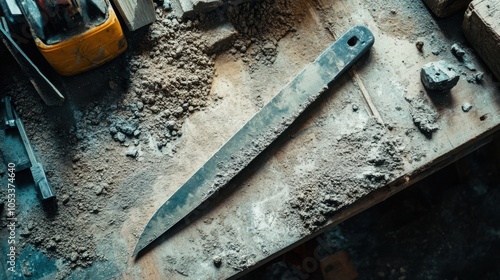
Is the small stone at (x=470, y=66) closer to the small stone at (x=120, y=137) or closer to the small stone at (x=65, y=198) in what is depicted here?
the small stone at (x=120, y=137)

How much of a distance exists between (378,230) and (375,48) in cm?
112

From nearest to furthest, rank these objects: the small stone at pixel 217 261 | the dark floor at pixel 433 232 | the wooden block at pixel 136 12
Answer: the small stone at pixel 217 261 < the wooden block at pixel 136 12 < the dark floor at pixel 433 232

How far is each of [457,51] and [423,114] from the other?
31 centimetres

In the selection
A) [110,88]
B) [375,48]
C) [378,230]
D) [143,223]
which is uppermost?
[110,88]

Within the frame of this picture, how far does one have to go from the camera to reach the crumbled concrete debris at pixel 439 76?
6.68 ft

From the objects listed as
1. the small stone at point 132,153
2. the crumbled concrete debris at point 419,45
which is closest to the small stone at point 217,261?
the small stone at point 132,153

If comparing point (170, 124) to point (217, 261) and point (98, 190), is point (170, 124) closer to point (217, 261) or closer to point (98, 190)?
point (98, 190)

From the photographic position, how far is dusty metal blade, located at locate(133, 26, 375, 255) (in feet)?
6.62

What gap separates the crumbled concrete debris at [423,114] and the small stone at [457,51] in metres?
0.24

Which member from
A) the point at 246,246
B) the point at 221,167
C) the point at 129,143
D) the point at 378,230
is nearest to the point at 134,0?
the point at 129,143

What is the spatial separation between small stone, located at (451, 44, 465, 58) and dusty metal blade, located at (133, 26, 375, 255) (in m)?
→ 0.34

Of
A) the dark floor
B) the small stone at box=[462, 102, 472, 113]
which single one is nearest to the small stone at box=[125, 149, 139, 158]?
the dark floor

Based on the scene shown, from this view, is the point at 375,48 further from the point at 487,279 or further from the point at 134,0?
the point at 487,279

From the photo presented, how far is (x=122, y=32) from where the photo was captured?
2.10 metres
